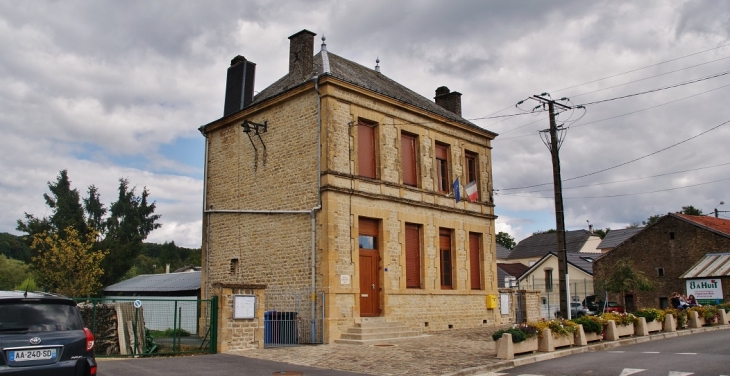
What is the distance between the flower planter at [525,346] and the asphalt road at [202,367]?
12.0 feet

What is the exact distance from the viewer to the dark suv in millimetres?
6508

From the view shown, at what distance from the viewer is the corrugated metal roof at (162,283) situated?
1012 inches

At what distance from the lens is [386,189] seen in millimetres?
19047

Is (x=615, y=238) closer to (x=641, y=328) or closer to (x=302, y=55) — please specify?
(x=641, y=328)

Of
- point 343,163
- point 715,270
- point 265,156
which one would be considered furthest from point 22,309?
point 715,270

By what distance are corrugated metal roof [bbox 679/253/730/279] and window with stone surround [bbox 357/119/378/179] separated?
67.5 feet

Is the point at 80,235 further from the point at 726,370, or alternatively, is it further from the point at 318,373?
the point at 726,370

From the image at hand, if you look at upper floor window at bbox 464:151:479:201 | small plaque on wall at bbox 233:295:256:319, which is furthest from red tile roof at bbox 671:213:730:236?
small plaque on wall at bbox 233:295:256:319

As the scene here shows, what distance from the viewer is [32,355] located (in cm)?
659

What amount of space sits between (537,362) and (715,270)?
23.3 m

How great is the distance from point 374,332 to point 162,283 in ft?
49.0

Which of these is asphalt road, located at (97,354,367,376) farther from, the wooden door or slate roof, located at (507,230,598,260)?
slate roof, located at (507,230,598,260)

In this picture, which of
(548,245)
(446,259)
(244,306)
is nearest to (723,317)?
(446,259)

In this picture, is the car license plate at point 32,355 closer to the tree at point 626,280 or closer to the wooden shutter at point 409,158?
the wooden shutter at point 409,158
